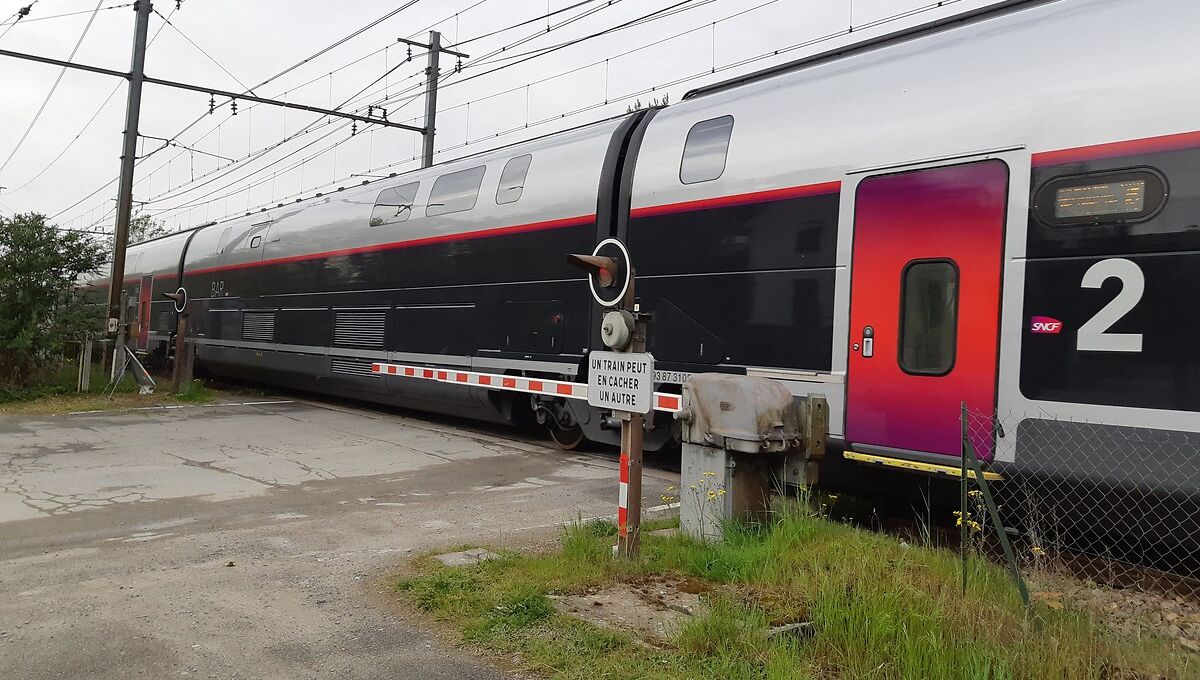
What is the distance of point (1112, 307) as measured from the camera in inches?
194

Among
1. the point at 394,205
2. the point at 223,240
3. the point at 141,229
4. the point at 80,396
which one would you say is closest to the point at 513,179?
the point at 394,205

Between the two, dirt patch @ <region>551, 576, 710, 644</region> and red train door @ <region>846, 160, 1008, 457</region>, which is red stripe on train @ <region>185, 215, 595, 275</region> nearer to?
red train door @ <region>846, 160, 1008, 457</region>

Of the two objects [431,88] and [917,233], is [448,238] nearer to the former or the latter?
[917,233]

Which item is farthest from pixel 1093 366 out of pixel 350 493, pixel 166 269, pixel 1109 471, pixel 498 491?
pixel 166 269

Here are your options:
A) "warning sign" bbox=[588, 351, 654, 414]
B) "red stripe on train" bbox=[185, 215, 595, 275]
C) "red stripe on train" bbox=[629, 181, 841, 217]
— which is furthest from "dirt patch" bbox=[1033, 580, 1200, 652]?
"red stripe on train" bbox=[185, 215, 595, 275]

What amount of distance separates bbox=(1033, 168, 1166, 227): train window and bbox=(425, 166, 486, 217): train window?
7.16m

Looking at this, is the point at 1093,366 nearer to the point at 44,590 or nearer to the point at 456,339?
the point at 44,590

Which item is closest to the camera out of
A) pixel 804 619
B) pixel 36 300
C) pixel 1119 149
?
pixel 804 619

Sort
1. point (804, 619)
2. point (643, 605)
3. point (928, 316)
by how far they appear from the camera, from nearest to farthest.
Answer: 1. point (804, 619)
2. point (643, 605)
3. point (928, 316)

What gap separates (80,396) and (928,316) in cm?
1436

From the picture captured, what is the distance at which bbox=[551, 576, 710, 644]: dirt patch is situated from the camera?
399 cm

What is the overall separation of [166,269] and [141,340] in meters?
2.13

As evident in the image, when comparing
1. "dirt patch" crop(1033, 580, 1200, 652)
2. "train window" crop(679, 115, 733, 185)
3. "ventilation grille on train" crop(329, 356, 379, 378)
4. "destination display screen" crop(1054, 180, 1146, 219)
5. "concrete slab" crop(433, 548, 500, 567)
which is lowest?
"concrete slab" crop(433, 548, 500, 567)

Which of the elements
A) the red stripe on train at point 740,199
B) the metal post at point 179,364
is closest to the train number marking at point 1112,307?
the red stripe on train at point 740,199
